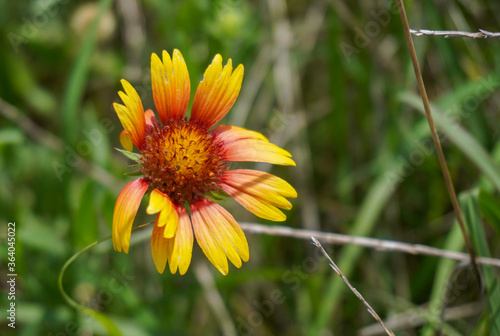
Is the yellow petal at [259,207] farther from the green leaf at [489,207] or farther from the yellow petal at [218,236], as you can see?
the green leaf at [489,207]

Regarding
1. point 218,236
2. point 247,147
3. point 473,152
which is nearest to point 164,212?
point 218,236

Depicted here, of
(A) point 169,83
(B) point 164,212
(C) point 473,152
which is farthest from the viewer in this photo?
(C) point 473,152

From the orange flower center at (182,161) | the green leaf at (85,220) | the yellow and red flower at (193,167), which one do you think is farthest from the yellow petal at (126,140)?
the green leaf at (85,220)

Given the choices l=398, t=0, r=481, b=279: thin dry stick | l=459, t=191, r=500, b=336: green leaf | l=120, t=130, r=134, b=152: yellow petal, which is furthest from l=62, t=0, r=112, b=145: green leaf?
l=459, t=191, r=500, b=336: green leaf

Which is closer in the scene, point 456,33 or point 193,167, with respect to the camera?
point 456,33

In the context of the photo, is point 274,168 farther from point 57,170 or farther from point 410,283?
point 57,170

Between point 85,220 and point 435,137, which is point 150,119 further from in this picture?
point 435,137

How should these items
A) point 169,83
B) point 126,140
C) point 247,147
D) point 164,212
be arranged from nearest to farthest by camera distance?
point 164,212 < point 126,140 < point 169,83 < point 247,147

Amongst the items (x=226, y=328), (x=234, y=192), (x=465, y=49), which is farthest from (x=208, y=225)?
→ (x=465, y=49)
